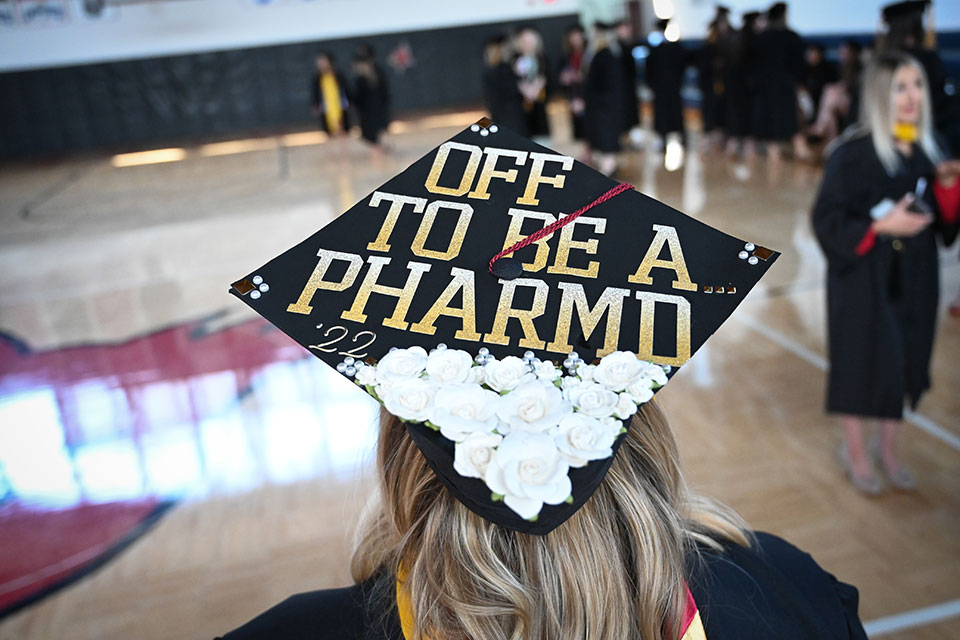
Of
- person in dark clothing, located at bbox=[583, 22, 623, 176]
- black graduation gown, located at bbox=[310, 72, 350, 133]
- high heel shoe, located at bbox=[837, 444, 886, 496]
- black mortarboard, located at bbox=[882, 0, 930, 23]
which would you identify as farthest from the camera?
black graduation gown, located at bbox=[310, 72, 350, 133]

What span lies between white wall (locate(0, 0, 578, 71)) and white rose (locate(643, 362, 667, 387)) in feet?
46.6

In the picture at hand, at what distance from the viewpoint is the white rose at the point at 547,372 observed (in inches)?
30.2

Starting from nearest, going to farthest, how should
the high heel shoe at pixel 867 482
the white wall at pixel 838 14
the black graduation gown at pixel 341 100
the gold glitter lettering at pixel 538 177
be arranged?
the gold glitter lettering at pixel 538 177 < the high heel shoe at pixel 867 482 < the white wall at pixel 838 14 < the black graduation gown at pixel 341 100

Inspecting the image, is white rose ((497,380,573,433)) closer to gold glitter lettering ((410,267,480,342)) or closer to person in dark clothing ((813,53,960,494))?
gold glitter lettering ((410,267,480,342))

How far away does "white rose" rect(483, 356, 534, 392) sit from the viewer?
745 millimetres

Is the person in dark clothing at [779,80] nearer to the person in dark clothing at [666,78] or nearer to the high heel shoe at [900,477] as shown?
the person in dark clothing at [666,78]

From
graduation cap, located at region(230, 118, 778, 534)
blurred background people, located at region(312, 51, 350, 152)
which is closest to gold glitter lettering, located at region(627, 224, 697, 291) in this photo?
graduation cap, located at region(230, 118, 778, 534)

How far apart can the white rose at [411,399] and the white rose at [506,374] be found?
56 mm

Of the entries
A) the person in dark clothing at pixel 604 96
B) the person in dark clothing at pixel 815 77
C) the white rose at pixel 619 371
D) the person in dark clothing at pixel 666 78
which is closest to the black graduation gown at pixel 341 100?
the person in dark clothing at pixel 604 96

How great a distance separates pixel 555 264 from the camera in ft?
3.03

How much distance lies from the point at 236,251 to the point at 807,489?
5097mm

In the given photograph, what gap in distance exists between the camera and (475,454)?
2.25 ft

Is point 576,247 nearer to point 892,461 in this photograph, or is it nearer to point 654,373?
point 654,373

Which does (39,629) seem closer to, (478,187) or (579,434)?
(478,187)
